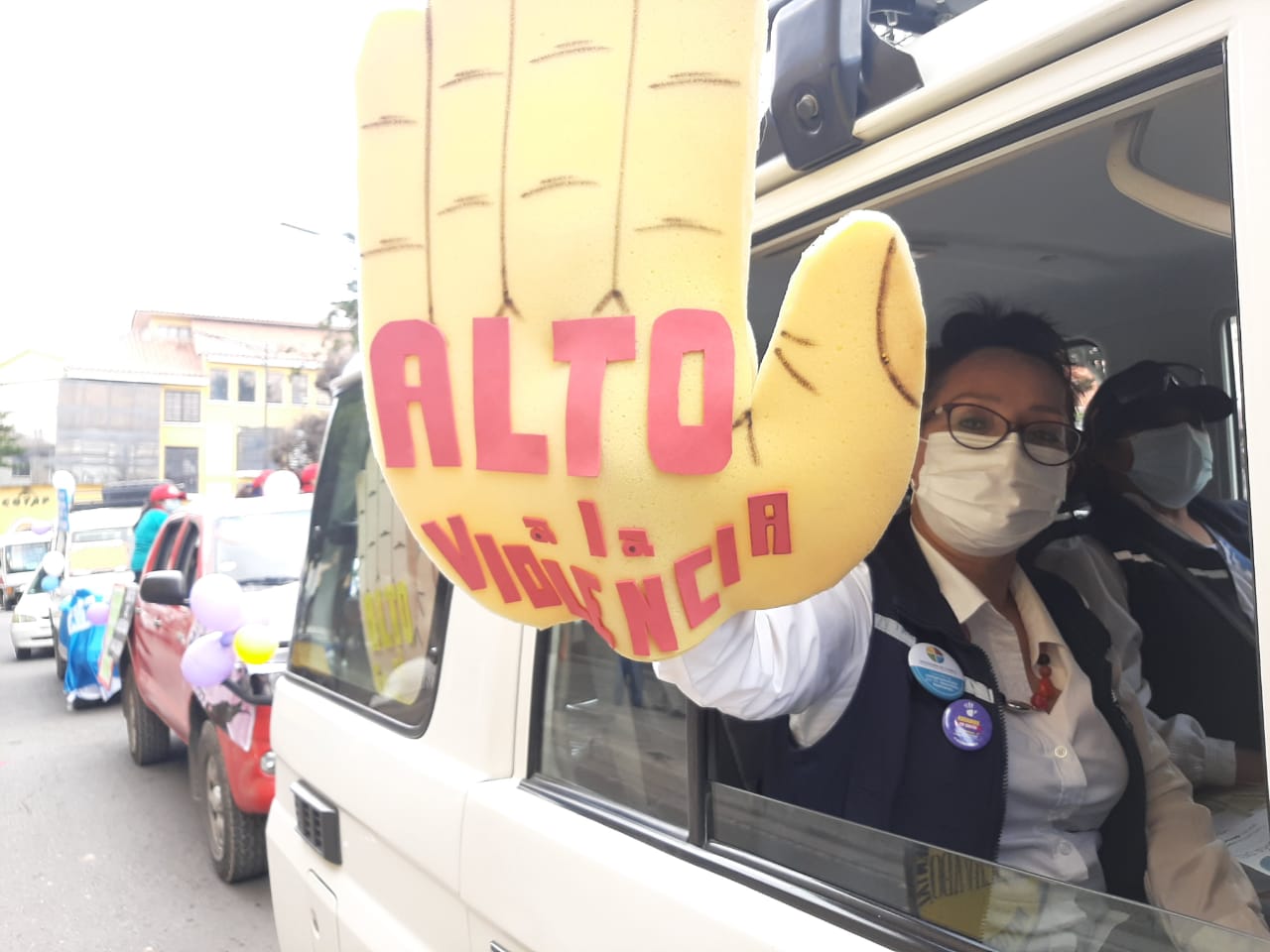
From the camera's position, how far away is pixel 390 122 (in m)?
1.02

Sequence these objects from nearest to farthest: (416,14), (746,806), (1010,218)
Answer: (416,14), (746,806), (1010,218)

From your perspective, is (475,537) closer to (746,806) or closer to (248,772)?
(746,806)

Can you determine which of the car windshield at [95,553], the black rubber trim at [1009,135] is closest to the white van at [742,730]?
the black rubber trim at [1009,135]

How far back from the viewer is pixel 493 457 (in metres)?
0.98

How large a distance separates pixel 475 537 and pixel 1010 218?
1.37 m

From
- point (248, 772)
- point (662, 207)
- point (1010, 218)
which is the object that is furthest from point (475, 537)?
point (248, 772)

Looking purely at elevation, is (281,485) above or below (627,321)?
below

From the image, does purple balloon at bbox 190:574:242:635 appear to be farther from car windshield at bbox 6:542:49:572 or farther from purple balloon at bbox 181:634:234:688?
car windshield at bbox 6:542:49:572

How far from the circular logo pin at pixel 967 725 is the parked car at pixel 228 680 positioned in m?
3.72

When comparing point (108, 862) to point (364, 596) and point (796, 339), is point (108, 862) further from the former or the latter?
point (796, 339)

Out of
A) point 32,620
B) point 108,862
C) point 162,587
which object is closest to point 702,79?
point 162,587

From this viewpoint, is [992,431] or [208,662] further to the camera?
[208,662]

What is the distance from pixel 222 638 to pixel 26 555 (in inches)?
764

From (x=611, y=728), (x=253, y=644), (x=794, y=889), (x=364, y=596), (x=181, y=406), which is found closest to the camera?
(x=794, y=889)
